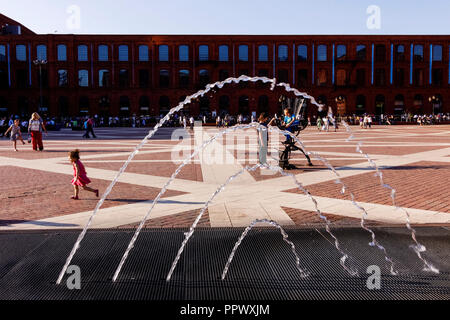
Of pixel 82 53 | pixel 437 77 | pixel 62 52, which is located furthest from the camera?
pixel 437 77

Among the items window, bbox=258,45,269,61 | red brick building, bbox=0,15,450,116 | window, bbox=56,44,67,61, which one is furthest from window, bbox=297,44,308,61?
window, bbox=56,44,67,61

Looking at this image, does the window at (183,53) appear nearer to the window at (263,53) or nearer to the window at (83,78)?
the window at (263,53)

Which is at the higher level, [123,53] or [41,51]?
[41,51]

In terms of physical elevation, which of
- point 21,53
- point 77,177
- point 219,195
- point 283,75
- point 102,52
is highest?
point 102,52

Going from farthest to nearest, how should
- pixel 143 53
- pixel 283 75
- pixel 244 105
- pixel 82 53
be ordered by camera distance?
pixel 244 105 < pixel 283 75 < pixel 143 53 < pixel 82 53

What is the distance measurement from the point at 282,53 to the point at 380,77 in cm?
1502

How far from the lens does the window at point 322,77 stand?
207 feet

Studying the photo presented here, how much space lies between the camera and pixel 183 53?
205 ft

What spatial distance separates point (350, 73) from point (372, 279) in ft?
208

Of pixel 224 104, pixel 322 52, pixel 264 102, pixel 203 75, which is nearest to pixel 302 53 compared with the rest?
pixel 322 52

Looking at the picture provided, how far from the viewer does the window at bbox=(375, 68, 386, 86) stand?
209 feet

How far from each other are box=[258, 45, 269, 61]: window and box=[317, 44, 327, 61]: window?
24.4 ft

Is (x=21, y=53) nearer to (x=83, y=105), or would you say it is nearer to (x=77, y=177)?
(x=83, y=105)

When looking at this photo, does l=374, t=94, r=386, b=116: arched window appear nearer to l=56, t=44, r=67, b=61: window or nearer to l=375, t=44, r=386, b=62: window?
l=375, t=44, r=386, b=62: window
